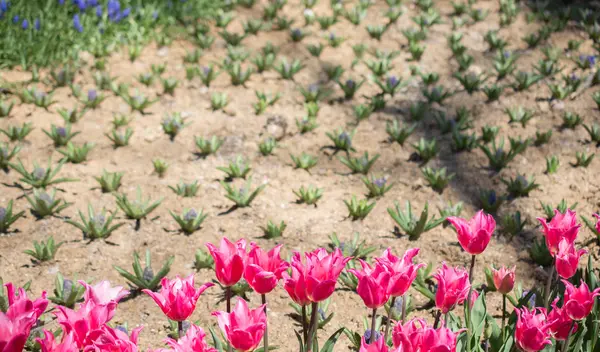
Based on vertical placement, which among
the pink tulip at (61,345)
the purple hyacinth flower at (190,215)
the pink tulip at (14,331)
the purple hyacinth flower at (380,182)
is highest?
the pink tulip at (14,331)

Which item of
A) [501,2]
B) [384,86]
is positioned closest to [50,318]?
[384,86]

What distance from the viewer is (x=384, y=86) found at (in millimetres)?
4766

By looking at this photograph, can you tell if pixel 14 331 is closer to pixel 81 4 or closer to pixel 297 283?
pixel 297 283

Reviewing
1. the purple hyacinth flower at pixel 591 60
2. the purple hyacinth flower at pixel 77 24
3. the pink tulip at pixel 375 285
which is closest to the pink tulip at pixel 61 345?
the pink tulip at pixel 375 285

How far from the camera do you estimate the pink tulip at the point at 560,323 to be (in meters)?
1.79

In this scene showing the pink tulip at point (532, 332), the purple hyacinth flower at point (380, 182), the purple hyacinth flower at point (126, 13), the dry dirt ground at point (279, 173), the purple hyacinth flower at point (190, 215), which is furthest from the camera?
the purple hyacinth flower at point (126, 13)

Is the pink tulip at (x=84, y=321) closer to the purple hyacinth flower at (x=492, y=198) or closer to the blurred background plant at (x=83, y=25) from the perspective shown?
the purple hyacinth flower at (x=492, y=198)

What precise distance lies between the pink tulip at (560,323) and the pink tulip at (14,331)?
140 centimetres

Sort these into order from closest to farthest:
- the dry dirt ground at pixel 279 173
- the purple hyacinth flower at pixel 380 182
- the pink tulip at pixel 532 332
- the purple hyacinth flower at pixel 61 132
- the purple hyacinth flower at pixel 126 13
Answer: the pink tulip at pixel 532 332
the dry dirt ground at pixel 279 173
the purple hyacinth flower at pixel 380 182
the purple hyacinth flower at pixel 61 132
the purple hyacinth flower at pixel 126 13

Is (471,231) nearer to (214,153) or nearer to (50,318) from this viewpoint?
(50,318)

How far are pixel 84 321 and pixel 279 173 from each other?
243 cm

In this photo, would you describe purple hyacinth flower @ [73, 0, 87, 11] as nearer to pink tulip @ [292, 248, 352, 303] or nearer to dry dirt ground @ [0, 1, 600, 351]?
dry dirt ground @ [0, 1, 600, 351]

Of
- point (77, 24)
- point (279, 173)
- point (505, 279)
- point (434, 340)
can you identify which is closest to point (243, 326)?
point (434, 340)

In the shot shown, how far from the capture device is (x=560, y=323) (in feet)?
5.94
